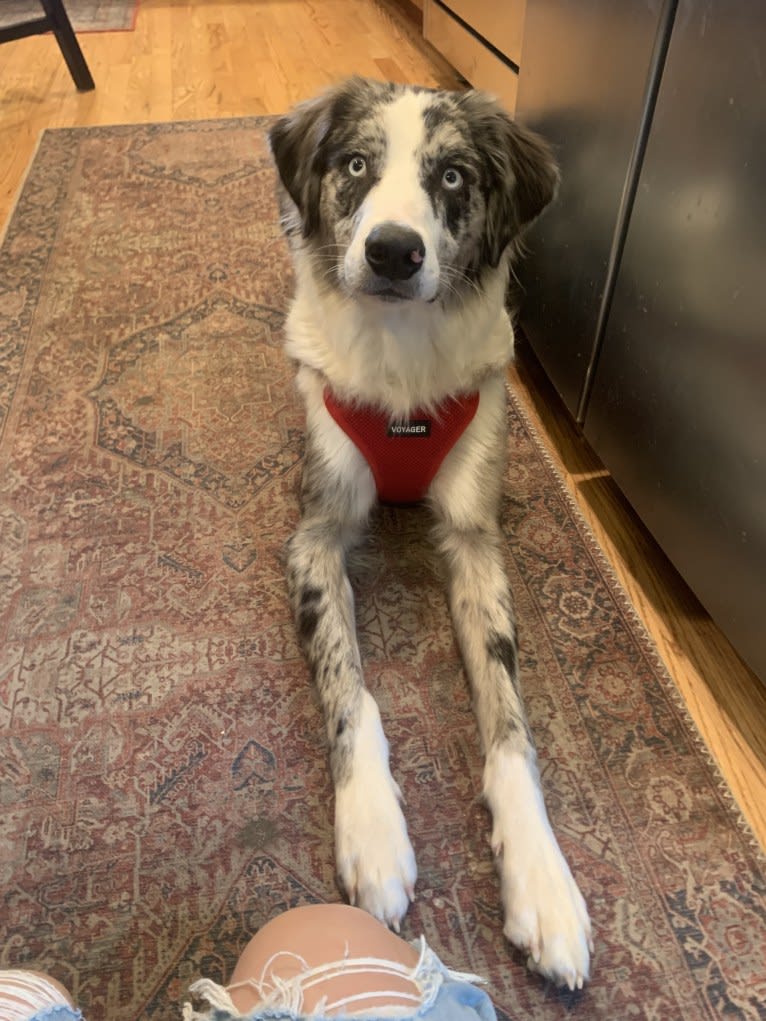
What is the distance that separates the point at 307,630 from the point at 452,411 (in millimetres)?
624

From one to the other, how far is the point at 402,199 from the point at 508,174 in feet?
1.18

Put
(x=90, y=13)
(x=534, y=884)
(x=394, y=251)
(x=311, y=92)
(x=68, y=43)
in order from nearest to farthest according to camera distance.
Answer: (x=534, y=884)
(x=394, y=251)
(x=68, y=43)
(x=311, y=92)
(x=90, y=13)

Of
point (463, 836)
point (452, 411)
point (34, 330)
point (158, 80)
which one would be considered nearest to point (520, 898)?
point (463, 836)

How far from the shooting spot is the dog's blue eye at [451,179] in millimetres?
1540

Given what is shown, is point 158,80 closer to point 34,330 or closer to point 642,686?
point 34,330

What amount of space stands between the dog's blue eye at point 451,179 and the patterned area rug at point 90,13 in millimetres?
5066

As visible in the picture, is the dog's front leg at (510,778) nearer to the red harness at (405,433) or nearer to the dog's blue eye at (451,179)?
the red harness at (405,433)

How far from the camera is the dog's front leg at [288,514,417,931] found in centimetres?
131

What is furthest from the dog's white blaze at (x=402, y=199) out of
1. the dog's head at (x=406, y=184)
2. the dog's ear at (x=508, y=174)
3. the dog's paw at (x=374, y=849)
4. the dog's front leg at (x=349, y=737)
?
the dog's paw at (x=374, y=849)

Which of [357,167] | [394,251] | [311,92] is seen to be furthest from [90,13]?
[394,251]

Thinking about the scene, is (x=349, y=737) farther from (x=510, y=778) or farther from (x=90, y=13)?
(x=90, y=13)

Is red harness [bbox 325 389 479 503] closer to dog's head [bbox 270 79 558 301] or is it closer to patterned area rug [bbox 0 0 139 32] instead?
dog's head [bbox 270 79 558 301]

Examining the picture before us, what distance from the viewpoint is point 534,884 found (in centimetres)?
128

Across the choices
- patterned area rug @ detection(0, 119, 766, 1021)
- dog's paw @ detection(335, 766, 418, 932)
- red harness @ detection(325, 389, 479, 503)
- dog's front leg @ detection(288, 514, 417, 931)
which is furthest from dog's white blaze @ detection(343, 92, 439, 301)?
dog's paw @ detection(335, 766, 418, 932)
